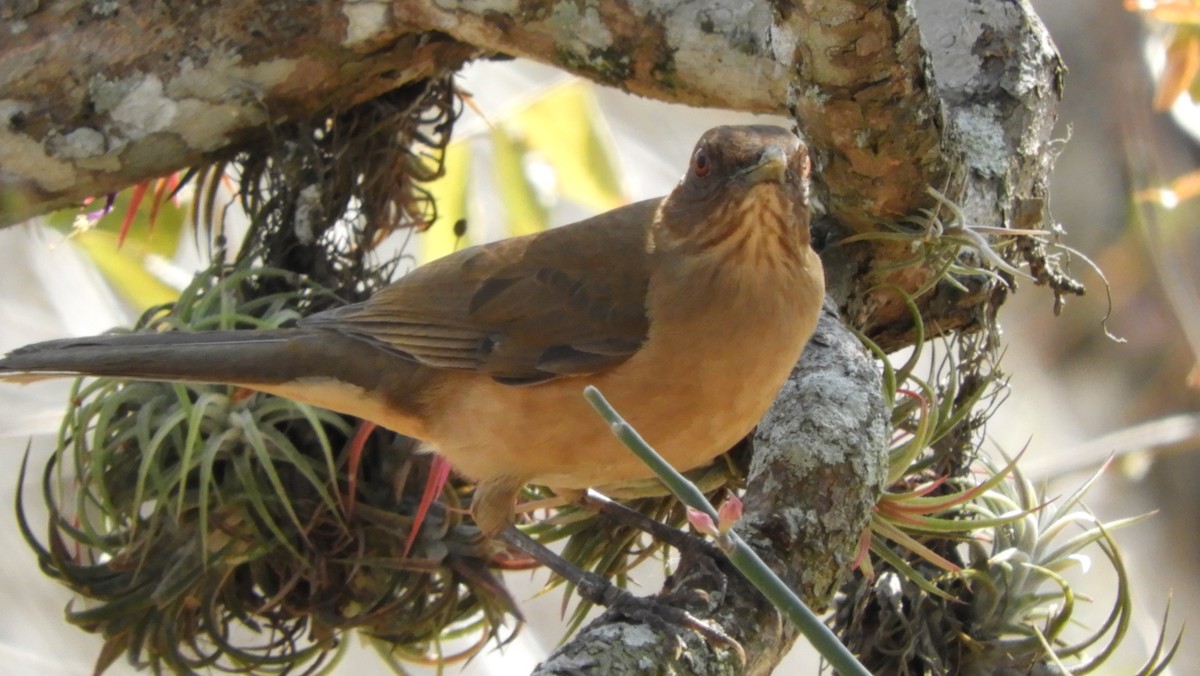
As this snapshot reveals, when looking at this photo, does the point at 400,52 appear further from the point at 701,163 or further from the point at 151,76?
Result: the point at 701,163

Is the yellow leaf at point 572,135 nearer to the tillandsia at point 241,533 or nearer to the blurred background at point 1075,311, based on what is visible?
the blurred background at point 1075,311

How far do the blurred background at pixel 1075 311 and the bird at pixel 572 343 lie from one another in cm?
142

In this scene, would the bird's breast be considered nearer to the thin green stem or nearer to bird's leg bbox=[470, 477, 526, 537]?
bird's leg bbox=[470, 477, 526, 537]

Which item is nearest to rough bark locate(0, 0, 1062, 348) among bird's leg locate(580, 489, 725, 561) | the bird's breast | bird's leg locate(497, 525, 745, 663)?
the bird's breast

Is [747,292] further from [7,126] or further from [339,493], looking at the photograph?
[7,126]

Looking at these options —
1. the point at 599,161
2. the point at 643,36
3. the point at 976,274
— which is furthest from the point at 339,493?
the point at 599,161

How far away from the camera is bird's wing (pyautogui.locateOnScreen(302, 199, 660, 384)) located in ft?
8.55

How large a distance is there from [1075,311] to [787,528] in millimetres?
4100

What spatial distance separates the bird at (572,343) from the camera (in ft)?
8.03

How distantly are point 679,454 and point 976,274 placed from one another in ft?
2.54

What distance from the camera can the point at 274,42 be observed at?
2.97 metres

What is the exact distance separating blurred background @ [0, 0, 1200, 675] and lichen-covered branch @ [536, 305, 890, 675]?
208cm

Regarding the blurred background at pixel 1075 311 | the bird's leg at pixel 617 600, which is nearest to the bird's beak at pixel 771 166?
the bird's leg at pixel 617 600

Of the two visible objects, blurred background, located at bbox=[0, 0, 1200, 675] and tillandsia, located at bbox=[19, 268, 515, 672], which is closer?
tillandsia, located at bbox=[19, 268, 515, 672]
